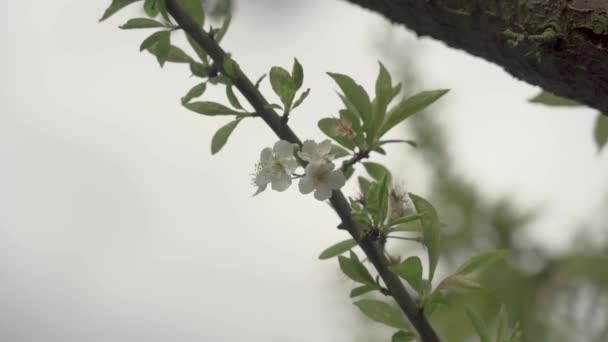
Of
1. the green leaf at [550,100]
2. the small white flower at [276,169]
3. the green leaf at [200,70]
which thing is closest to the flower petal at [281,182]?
the small white flower at [276,169]

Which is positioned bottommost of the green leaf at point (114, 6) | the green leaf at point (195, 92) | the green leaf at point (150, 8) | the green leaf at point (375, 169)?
the green leaf at point (375, 169)

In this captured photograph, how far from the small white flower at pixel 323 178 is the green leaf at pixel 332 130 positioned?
49 mm

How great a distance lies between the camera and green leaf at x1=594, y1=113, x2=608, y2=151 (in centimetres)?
58

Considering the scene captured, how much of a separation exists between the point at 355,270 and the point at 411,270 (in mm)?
34

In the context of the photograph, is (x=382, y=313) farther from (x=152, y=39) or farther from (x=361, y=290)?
(x=152, y=39)

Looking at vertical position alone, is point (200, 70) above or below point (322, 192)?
above

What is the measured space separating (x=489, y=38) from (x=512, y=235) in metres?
1.76

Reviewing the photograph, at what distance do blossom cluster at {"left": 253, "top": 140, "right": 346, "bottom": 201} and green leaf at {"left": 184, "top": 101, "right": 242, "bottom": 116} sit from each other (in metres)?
0.04

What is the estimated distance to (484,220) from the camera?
7.24ft

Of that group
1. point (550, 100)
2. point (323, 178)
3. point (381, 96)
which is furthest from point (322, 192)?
point (550, 100)

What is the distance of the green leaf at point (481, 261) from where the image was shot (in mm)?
454

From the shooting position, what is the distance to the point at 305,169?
398 mm

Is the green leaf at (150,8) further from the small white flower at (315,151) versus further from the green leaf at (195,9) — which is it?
the small white flower at (315,151)

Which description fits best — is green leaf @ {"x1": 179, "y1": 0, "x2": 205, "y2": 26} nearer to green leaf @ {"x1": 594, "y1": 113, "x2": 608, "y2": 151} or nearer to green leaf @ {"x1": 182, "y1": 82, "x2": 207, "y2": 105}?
green leaf @ {"x1": 182, "y1": 82, "x2": 207, "y2": 105}
